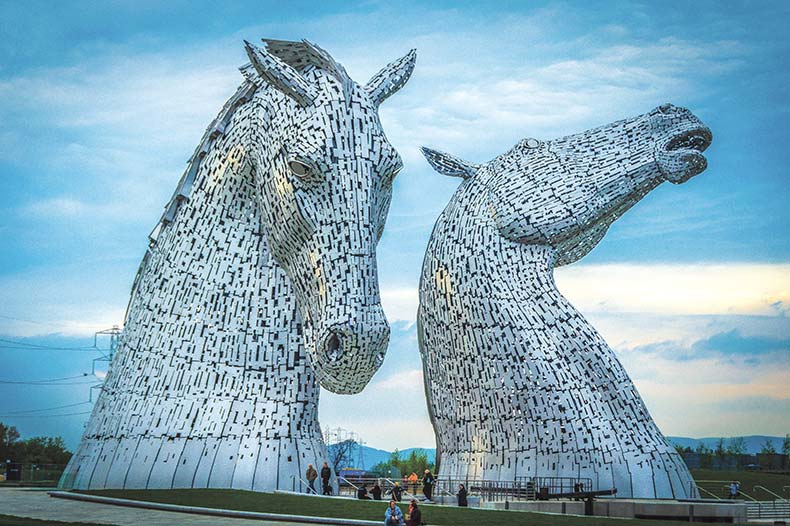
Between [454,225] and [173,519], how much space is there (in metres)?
11.9

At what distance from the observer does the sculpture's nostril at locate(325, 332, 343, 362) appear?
7445mm

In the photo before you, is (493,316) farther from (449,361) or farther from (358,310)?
(358,310)

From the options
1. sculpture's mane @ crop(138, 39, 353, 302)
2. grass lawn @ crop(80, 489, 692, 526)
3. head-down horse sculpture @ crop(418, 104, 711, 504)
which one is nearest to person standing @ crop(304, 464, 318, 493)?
grass lawn @ crop(80, 489, 692, 526)

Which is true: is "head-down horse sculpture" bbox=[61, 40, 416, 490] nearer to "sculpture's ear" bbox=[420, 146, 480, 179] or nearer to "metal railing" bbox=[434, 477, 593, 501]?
"metal railing" bbox=[434, 477, 593, 501]

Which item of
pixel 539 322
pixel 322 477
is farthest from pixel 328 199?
pixel 539 322

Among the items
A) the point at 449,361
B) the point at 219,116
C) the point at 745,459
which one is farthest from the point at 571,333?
the point at 745,459

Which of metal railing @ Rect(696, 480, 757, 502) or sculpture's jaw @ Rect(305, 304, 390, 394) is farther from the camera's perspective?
metal railing @ Rect(696, 480, 757, 502)

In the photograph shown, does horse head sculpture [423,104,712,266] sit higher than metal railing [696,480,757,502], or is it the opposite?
horse head sculpture [423,104,712,266]

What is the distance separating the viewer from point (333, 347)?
750 cm

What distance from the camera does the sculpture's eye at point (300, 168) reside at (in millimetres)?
7836

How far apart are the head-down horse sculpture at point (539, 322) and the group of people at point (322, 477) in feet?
27.2

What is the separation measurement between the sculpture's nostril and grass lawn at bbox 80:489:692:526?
190 centimetres

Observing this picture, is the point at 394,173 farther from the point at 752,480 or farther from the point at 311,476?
the point at 752,480

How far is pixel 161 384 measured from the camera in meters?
8.98
